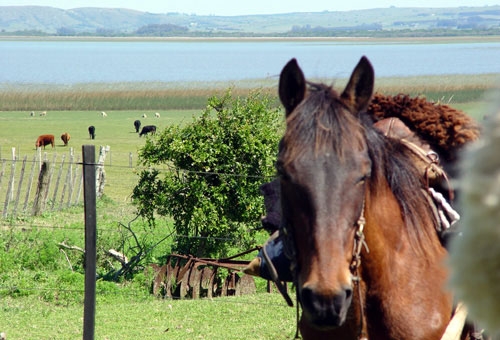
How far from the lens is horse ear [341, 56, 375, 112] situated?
128 inches

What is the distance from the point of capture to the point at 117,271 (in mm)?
10859

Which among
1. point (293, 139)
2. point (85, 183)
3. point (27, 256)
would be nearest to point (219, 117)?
point (27, 256)

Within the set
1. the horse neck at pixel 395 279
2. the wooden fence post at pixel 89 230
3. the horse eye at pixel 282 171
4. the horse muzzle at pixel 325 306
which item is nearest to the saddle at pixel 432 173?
the horse neck at pixel 395 279

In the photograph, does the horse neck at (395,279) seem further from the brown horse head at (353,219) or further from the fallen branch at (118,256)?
the fallen branch at (118,256)

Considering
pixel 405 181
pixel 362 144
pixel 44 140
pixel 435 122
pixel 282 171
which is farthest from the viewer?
pixel 44 140

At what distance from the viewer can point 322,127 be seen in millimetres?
3051

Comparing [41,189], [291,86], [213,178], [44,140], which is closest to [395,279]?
[291,86]

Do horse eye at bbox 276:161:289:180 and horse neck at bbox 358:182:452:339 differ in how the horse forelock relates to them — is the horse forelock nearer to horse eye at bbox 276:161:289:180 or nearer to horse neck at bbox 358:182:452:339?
horse eye at bbox 276:161:289:180

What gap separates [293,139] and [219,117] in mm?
8255

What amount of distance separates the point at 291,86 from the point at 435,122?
0.91 m

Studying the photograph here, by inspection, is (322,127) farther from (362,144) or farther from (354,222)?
(354,222)

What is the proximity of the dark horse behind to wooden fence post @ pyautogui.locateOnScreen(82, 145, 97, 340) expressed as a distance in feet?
12.0

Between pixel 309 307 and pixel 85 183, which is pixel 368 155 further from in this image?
pixel 85 183

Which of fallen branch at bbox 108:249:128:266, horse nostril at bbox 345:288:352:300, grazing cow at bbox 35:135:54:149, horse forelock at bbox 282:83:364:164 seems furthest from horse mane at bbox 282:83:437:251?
grazing cow at bbox 35:135:54:149
